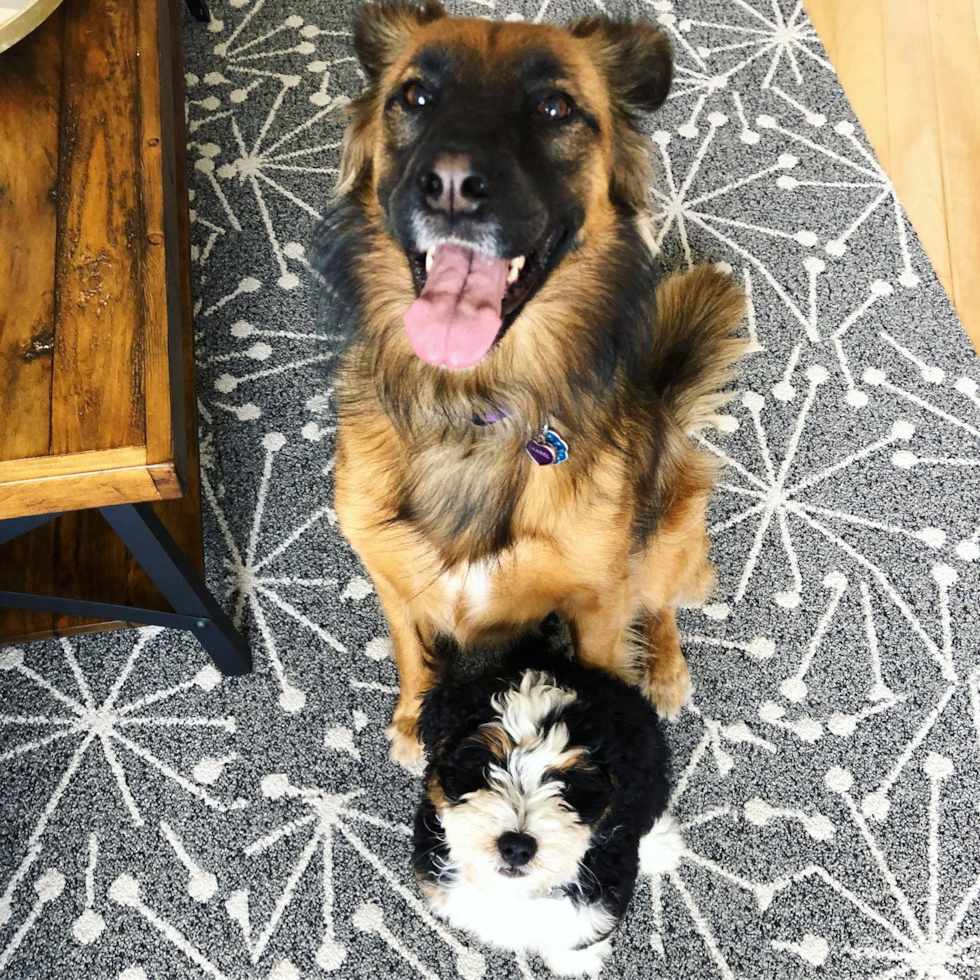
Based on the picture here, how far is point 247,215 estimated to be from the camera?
2273 millimetres

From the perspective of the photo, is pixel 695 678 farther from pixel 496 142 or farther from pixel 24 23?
pixel 24 23

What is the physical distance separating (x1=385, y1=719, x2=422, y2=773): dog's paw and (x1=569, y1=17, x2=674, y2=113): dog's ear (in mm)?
1149

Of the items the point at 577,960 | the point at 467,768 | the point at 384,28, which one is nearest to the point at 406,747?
the point at 467,768

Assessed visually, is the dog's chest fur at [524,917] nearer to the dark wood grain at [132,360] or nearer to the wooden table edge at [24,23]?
the dark wood grain at [132,360]

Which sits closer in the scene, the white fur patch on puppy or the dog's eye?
the dog's eye

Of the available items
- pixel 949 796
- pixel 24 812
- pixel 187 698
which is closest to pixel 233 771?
pixel 187 698

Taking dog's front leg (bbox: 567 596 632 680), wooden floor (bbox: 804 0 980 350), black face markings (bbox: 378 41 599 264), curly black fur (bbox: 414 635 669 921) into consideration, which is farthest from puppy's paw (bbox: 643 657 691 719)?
wooden floor (bbox: 804 0 980 350)

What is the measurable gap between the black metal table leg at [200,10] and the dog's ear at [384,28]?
1.55 meters

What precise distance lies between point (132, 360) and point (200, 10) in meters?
1.83

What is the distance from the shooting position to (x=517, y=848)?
1220 mm

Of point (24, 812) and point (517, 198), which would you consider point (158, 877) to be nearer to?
point (24, 812)

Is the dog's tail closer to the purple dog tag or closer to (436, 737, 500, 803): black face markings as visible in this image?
the purple dog tag

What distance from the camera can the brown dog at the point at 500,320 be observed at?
1121 millimetres

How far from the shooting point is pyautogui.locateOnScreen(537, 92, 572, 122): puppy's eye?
1170 mm
